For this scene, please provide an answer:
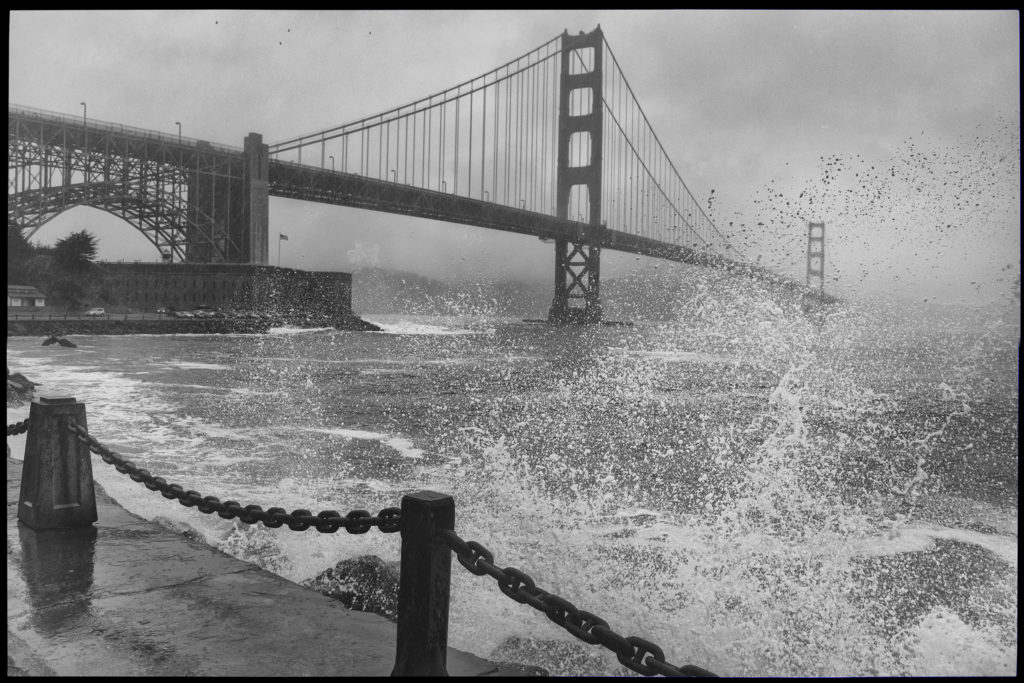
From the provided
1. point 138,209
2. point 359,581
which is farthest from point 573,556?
point 138,209

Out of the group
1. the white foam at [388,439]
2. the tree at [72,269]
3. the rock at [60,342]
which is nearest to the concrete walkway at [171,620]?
the white foam at [388,439]

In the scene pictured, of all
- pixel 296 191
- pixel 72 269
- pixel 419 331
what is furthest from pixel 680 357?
pixel 72 269

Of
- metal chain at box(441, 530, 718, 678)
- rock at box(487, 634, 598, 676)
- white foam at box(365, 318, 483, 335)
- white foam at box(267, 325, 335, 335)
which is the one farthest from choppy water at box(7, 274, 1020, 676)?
white foam at box(365, 318, 483, 335)

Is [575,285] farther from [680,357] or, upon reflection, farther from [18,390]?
[18,390]

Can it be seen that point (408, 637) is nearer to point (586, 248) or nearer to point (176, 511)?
point (176, 511)

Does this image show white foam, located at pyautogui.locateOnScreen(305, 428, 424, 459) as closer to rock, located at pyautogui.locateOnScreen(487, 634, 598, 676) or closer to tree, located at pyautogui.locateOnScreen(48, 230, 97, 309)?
rock, located at pyautogui.locateOnScreen(487, 634, 598, 676)

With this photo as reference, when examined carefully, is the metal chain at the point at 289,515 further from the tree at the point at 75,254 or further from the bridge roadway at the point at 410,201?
the tree at the point at 75,254
